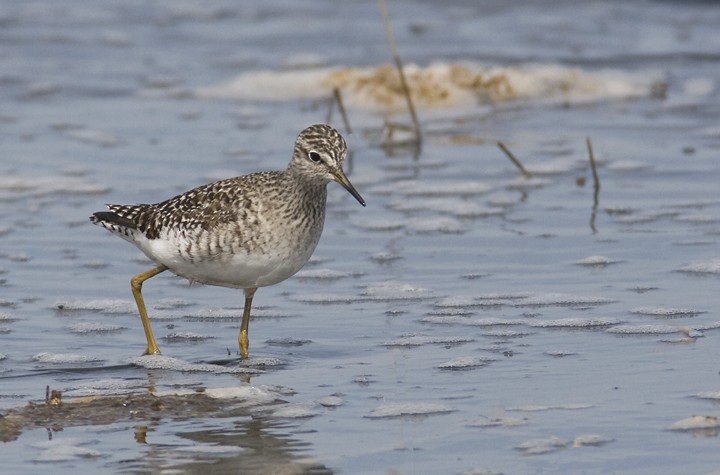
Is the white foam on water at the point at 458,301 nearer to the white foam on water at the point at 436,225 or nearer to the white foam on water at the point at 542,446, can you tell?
the white foam on water at the point at 436,225

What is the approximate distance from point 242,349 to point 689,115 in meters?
7.16

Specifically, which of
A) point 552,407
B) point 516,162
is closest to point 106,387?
point 552,407

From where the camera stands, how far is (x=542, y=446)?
5.51m

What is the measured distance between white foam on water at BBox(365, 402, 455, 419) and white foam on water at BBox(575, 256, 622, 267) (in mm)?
2820

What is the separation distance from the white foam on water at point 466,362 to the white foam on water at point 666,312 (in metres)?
1.15

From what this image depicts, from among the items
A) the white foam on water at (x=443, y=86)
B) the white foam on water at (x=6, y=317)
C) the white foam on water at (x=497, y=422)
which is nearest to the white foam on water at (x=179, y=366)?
the white foam on water at (x=6, y=317)

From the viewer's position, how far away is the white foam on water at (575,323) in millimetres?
7363

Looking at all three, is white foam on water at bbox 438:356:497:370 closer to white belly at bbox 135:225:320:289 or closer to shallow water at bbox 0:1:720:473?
shallow water at bbox 0:1:720:473

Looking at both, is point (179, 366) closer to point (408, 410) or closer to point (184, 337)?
point (184, 337)

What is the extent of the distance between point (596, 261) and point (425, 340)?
1.88m

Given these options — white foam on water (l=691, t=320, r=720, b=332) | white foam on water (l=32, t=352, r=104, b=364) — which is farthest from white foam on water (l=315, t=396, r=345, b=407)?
white foam on water (l=691, t=320, r=720, b=332)

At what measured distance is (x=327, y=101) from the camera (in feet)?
46.6

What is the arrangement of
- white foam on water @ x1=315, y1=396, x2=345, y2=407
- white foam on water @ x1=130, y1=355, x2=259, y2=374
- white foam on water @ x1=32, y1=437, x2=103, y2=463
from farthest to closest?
white foam on water @ x1=130, y1=355, x2=259, y2=374
white foam on water @ x1=315, y1=396, x2=345, y2=407
white foam on water @ x1=32, y1=437, x2=103, y2=463

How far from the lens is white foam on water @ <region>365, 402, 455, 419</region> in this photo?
19.7 feet
